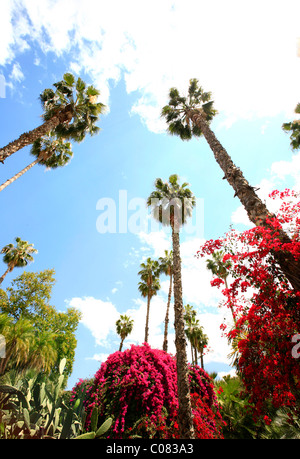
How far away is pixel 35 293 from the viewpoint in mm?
26953

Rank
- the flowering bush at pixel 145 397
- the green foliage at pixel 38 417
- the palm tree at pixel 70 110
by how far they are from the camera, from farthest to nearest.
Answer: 1. the palm tree at pixel 70 110
2. the flowering bush at pixel 145 397
3. the green foliage at pixel 38 417

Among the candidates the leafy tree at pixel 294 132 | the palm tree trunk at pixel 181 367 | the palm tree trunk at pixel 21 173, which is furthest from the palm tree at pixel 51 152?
the leafy tree at pixel 294 132

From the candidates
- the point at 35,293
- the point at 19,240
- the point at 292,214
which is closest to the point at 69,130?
the point at 292,214

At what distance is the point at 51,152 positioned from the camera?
1598 cm

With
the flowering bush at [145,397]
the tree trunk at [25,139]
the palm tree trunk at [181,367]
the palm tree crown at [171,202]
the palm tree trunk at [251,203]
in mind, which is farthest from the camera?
the palm tree crown at [171,202]

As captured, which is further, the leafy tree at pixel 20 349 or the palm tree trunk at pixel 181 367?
the leafy tree at pixel 20 349

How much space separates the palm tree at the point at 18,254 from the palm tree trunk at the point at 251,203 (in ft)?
84.1

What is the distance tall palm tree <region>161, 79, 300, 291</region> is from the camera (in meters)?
4.27

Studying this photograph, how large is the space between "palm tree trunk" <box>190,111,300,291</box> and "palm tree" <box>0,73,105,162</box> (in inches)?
285

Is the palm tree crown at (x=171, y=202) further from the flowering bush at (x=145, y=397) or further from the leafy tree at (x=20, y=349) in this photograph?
the leafy tree at (x=20, y=349)

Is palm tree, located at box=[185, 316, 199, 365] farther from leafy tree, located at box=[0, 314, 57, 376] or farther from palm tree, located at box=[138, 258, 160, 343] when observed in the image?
leafy tree, located at box=[0, 314, 57, 376]

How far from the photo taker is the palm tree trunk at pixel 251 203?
4.16 metres

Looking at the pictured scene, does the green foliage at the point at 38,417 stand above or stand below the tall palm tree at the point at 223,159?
below

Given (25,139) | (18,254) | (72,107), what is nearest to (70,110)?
(72,107)
